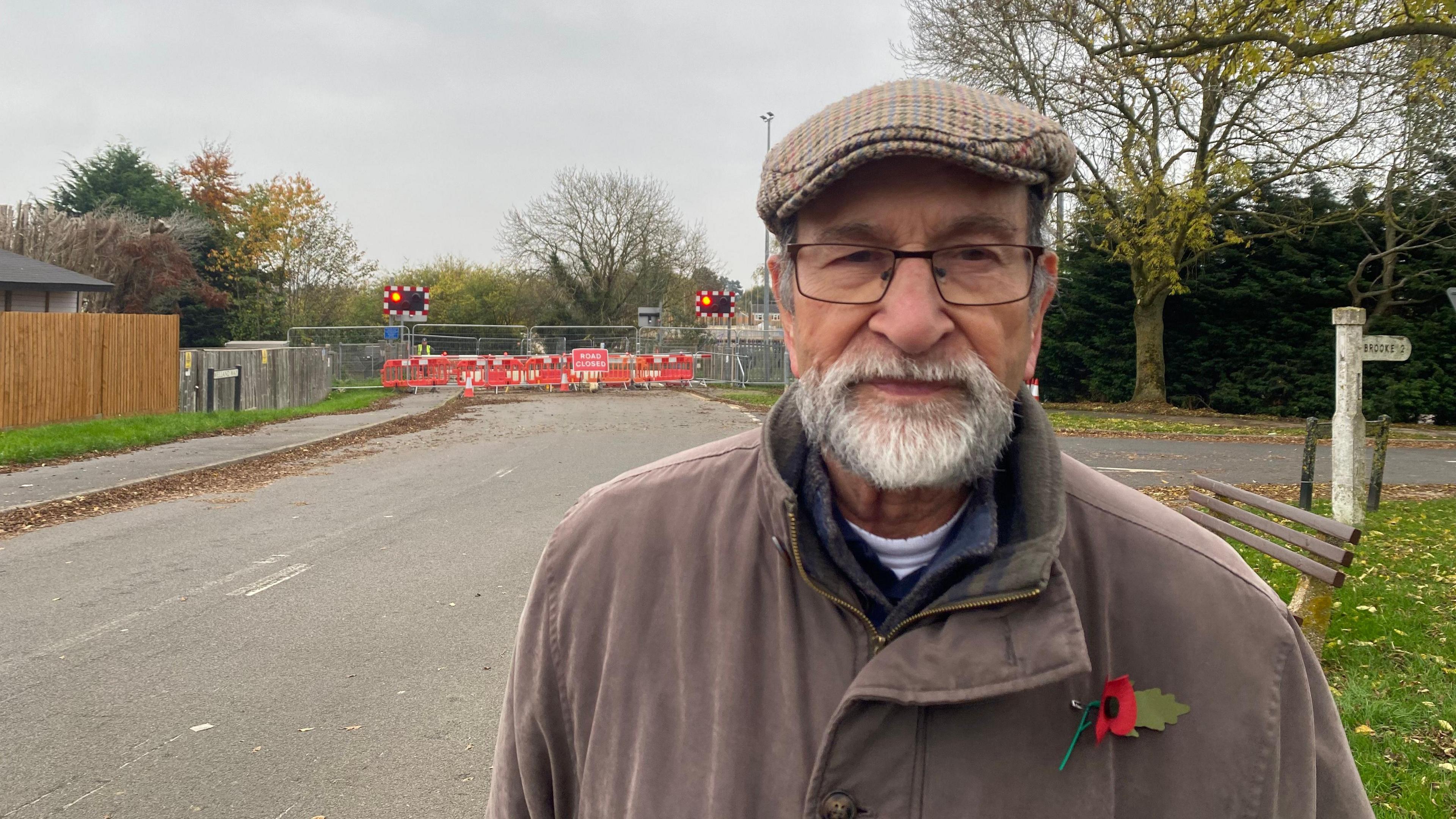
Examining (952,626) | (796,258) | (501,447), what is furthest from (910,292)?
(501,447)

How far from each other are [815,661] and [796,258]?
2.44 feet

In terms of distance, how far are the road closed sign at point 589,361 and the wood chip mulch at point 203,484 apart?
15.0 meters

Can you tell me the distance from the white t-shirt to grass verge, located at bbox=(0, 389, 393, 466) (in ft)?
47.1

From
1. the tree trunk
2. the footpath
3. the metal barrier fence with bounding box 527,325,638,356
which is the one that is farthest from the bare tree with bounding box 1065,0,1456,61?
the metal barrier fence with bounding box 527,325,638,356

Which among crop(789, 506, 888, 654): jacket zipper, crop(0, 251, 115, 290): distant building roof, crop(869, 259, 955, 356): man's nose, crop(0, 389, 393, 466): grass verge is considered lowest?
crop(0, 389, 393, 466): grass verge

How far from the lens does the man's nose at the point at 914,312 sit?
5.62ft

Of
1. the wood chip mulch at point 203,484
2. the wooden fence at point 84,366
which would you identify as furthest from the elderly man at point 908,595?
the wooden fence at point 84,366

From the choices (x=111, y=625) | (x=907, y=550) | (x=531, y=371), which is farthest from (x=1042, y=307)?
(x=531, y=371)

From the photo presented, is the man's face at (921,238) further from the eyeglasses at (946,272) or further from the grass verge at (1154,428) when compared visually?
the grass verge at (1154,428)

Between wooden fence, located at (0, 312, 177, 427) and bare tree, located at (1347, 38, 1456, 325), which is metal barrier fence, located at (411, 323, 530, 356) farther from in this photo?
bare tree, located at (1347, 38, 1456, 325)

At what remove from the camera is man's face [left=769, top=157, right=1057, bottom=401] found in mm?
1698

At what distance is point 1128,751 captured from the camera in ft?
4.79

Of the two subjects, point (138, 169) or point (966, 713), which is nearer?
point (966, 713)

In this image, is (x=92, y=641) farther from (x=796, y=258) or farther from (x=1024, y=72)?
(x=1024, y=72)
